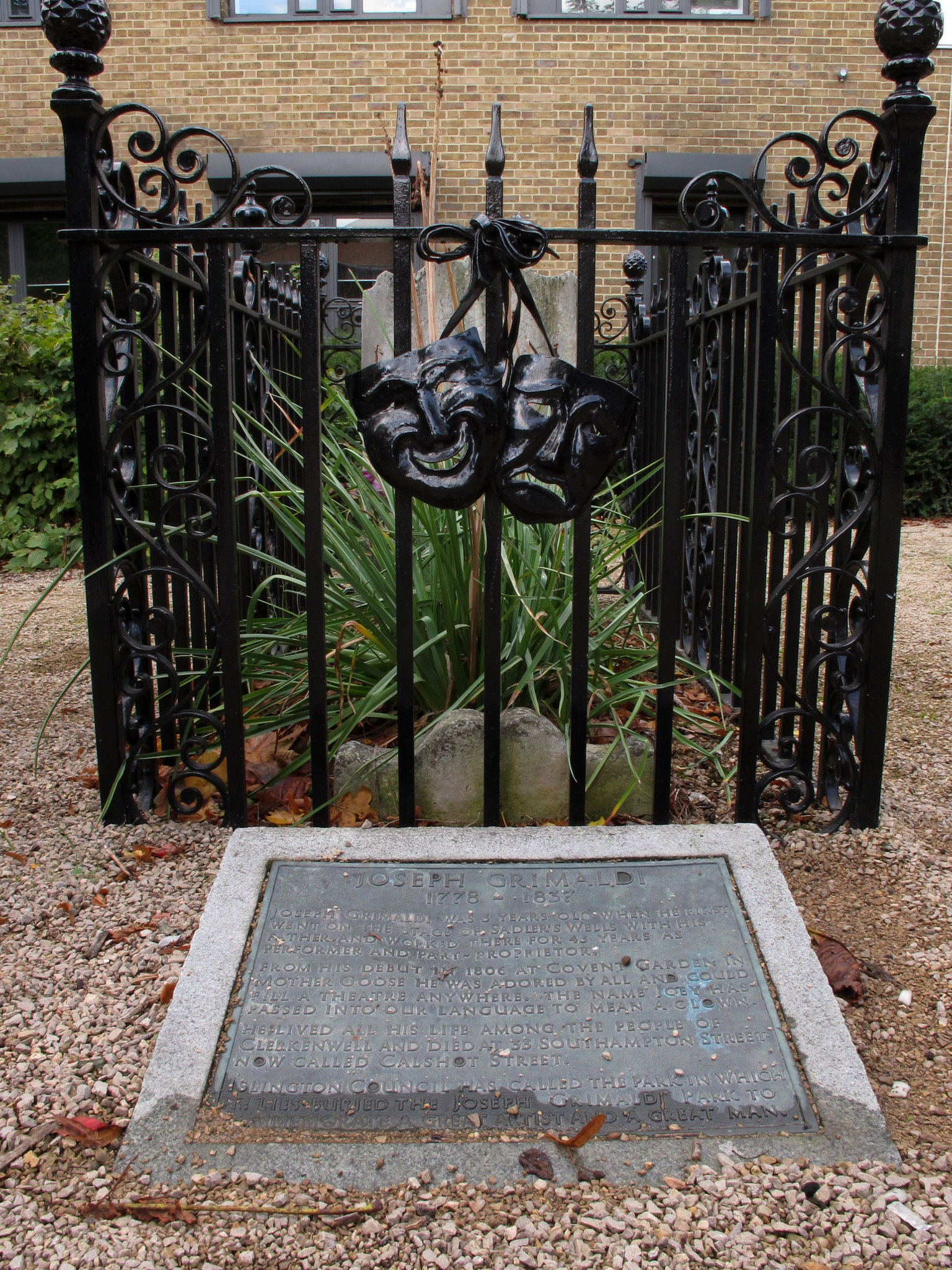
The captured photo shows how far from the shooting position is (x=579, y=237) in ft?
6.81

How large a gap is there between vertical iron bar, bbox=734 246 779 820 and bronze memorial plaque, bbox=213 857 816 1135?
0.49 metres

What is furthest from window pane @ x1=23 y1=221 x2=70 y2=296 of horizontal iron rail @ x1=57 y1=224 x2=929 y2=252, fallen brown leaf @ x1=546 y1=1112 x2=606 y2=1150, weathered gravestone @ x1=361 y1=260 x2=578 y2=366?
fallen brown leaf @ x1=546 y1=1112 x2=606 y2=1150

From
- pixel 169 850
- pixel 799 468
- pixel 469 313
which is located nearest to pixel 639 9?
pixel 469 313

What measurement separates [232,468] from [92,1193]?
1.48m

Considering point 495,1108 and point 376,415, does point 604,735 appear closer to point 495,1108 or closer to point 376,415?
point 376,415

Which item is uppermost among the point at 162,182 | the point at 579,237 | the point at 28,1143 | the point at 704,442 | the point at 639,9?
the point at 639,9

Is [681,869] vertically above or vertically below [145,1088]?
above

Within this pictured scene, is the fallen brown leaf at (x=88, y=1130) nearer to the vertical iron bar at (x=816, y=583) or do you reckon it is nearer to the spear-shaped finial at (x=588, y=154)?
the vertical iron bar at (x=816, y=583)

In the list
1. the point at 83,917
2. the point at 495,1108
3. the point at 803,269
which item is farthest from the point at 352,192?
the point at 495,1108

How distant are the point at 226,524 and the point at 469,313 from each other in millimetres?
2291

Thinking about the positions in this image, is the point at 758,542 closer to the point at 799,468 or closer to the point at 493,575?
the point at 799,468

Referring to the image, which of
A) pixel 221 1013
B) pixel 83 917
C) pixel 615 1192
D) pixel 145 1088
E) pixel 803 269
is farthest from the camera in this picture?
pixel 803 269

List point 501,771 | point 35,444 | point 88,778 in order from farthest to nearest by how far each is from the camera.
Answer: point 35,444
point 88,778
point 501,771

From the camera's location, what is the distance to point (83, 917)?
2152mm
